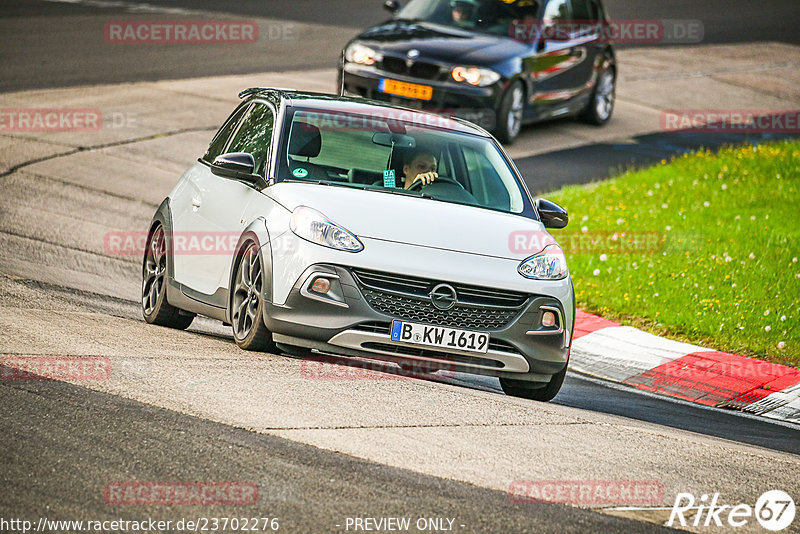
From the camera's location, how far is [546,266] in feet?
25.6

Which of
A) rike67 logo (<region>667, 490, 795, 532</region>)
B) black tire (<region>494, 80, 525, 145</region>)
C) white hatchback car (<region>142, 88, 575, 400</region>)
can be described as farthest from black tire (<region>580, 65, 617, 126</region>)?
rike67 logo (<region>667, 490, 795, 532</region>)

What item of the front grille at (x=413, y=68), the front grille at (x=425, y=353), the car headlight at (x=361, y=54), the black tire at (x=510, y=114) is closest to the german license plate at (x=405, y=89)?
the front grille at (x=413, y=68)

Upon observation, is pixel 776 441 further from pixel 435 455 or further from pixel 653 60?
pixel 653 60

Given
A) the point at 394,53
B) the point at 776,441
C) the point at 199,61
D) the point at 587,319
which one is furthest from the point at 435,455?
the point at 199,61

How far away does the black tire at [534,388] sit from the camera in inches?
316

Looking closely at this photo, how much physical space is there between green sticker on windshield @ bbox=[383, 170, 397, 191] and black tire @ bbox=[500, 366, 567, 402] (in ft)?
4.92

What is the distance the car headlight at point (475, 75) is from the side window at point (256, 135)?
8.36m

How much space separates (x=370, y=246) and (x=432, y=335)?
0.64 metres

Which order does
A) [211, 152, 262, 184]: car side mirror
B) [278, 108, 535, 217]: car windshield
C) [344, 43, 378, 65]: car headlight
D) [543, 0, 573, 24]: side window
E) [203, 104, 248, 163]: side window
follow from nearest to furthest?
[211, 152, 262, 184]: car side mirror < [278, 108, 535, 217]: car windshield < [203, 104, 248, 163]: side window < [344, 43, 378, 65]: car headlight < [543, 0, 573, 24]: side window

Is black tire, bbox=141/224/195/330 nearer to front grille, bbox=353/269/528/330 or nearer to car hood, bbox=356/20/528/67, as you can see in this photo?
front grille, bbox=353/269/528/330

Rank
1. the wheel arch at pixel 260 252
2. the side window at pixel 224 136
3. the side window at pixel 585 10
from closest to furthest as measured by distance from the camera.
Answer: the wheel arch at pixel 260 252 < the side window at pixel 224 136 < the side window at pixel 585 10

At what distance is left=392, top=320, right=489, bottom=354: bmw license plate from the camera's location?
7.34 m

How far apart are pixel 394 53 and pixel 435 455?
39.9ft

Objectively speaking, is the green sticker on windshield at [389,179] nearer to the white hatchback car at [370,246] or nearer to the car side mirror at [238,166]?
the white hatchback car at [370,246]
